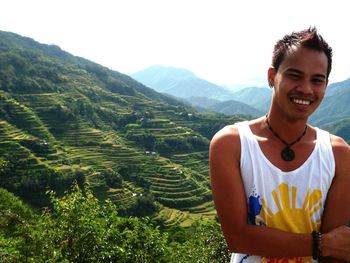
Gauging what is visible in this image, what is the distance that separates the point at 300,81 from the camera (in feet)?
8.25

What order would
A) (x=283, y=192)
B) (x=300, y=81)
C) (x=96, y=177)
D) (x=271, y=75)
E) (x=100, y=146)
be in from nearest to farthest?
(x=283, y=192)
(x=300, y=81)
(x=271, y=75)
(x=96, y=177)
(x=100, y=146)

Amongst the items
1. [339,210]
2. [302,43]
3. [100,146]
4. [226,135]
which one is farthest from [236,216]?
[100,146]

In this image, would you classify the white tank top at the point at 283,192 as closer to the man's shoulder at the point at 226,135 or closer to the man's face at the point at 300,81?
the man's shoulder at the point at 226,135

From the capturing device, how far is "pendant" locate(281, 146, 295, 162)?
252 centimetres

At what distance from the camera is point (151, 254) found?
17.7 metres

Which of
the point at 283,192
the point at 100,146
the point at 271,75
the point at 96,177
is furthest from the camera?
the point at 100,146

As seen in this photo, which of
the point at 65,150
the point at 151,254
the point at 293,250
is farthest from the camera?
the point at 65,150

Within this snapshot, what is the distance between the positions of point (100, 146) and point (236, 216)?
328 ft

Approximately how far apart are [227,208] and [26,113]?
10779cm

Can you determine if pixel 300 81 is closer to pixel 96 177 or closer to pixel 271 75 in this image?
pixel 271 75

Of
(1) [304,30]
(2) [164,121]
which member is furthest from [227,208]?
(2) [164,121]

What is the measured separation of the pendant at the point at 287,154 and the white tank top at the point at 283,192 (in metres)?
0.09

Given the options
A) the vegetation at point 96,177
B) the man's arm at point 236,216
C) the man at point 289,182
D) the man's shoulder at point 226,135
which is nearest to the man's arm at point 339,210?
the man at point 289,182

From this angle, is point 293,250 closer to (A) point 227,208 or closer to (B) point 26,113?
(A) point 227,208
